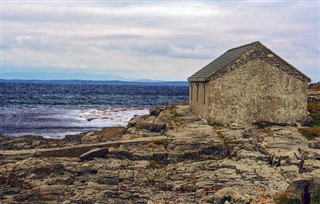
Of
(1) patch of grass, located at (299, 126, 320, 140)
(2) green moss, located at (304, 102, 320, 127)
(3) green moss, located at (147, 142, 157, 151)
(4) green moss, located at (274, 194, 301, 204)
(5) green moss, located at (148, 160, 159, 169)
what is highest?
(2) green moss, located at (304, 102, 320, 127)

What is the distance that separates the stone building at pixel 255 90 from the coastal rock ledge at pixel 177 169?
193cm

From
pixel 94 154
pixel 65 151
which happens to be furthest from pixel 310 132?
pixel 65 151

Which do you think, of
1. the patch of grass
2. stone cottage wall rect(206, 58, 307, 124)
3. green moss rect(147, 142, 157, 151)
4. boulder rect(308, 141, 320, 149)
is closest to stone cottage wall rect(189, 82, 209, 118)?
stone cottage wall rect(206, 58, 307, 124)

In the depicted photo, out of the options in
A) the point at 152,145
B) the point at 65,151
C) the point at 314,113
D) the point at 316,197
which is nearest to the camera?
the point at 316,197

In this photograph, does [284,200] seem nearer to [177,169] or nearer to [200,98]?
[177,169]

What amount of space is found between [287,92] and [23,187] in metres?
17.4

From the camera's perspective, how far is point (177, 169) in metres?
20.8

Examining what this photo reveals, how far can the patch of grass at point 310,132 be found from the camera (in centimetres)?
2586

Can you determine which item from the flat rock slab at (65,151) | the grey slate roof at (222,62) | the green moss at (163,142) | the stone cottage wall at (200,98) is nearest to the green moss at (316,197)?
the green moss at (163,142)

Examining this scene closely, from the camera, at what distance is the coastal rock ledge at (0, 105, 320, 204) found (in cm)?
1762

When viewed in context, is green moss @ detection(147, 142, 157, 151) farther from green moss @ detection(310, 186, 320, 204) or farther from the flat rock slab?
green moss @ detection(310, 186, 320, 204)

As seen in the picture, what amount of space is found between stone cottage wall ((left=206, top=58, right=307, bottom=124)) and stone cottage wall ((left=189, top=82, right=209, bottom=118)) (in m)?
0.75

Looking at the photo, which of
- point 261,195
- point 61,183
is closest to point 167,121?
point 61,183

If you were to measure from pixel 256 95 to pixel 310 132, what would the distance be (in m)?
4.22
